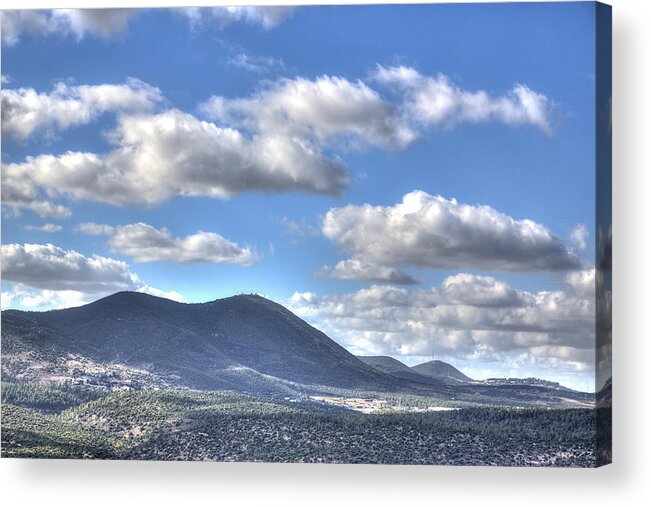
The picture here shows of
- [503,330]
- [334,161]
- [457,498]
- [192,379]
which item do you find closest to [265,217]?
[334,161]

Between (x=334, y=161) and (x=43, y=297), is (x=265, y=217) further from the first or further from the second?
(x=43, y=297)

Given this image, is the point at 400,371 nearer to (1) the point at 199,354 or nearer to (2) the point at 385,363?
(2) the point at 385,363

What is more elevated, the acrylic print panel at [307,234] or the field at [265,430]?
the acrylic print panel at [307,234]

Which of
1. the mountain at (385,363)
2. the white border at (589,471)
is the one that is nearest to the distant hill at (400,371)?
the mountain at (385,363)

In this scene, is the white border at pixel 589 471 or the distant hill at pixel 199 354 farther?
the distant hill at pixel 199 354

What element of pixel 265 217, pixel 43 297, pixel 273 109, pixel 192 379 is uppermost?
pixel 273 109

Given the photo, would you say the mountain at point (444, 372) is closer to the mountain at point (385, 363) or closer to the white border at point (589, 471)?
the mountain at point (385, 363)

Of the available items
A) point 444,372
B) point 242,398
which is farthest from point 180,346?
point 444,372
